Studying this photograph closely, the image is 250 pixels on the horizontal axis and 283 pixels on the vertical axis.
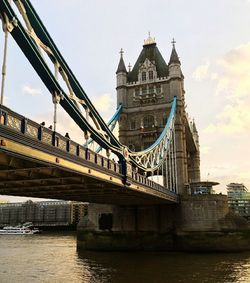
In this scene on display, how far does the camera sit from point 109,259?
2948 cm

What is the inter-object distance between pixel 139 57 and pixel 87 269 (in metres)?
36.9

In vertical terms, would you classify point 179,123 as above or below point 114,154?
above

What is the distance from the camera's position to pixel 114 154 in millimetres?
21297

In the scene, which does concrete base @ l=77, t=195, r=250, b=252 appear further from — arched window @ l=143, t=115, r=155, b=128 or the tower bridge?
arched window @ l=143, t=115, r=155, b=128

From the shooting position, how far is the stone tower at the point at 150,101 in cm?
4660

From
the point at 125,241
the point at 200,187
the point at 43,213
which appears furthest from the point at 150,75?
the point at 43,213

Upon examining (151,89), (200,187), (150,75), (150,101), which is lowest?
(200,187)

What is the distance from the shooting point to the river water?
68.6 ft

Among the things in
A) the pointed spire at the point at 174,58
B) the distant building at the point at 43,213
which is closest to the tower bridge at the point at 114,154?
the pointed spire at the point at 174,58

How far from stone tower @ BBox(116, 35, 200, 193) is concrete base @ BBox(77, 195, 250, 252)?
767 cm

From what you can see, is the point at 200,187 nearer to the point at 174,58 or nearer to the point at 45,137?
the point at 174,58

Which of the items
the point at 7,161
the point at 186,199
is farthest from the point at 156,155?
the point at 7,161

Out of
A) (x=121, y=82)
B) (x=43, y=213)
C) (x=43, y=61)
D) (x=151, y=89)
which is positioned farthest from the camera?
(x=43, y=213)

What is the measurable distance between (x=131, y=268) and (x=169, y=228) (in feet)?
40.7
